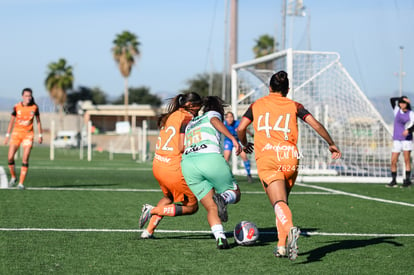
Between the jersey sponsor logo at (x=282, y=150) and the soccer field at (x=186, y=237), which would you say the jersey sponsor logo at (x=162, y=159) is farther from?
the jersey sponsor logo at (x=282, y=150)

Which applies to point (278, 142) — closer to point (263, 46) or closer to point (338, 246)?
point (338, 246)

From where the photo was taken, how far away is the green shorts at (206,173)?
796 centimetres

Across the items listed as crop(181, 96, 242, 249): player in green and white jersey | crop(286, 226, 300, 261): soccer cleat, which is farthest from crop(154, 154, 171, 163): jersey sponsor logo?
crop(286, 226, 300, 261): soccer cleat

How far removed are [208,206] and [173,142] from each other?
3.00ft

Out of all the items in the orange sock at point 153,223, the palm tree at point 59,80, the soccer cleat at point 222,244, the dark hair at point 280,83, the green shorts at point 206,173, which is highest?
the palm tree at point 59,80

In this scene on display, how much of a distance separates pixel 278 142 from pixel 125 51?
71.0 m

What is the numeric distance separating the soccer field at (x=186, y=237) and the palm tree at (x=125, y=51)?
204ft

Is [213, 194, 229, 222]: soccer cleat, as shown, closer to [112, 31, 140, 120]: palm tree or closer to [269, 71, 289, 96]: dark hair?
[269, 71, 289, 96]: dark hair

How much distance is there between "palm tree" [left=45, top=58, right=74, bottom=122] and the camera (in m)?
80.2

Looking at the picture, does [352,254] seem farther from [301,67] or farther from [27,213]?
[301,67]

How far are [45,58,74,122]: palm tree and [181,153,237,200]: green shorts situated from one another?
73.7 m

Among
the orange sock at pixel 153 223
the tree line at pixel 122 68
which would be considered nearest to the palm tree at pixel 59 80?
the tree line at pixel 122 68

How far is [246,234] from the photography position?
828 cm

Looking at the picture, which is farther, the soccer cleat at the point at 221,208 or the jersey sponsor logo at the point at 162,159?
the jersey sponsor logo at the point at 162,159
